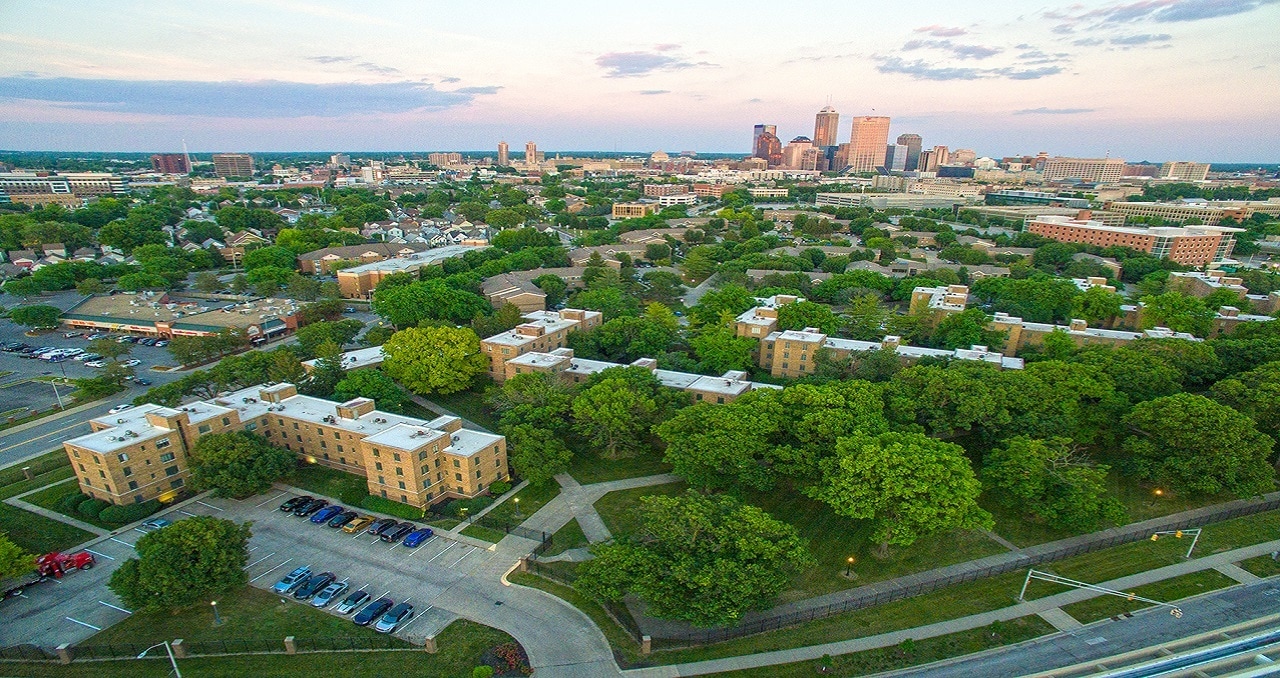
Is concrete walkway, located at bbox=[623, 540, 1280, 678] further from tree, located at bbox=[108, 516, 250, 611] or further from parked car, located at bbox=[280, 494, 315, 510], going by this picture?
parked car, located at bbox=[280, 494, 315, 510]

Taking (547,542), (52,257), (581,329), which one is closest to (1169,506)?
(547,542)

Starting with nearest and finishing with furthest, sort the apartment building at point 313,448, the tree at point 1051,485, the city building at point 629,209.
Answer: the tree at point 1051,485 < the apartment building at point 313,448 < the city building at point 629,209

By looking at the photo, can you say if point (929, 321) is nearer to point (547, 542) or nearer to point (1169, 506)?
point (1169, 506)

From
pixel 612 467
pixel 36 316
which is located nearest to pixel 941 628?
pixel 612 467

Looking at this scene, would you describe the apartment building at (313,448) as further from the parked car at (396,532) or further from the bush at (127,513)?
the parked car at (396,532)

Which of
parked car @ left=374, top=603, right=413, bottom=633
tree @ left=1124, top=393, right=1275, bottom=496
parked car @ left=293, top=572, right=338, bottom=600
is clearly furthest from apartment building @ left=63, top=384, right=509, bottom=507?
tree @ left=1124, top=393, right=1275, bottom=496

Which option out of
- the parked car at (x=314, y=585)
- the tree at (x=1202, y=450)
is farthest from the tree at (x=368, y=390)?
the tree at (x=1202, y=450)
